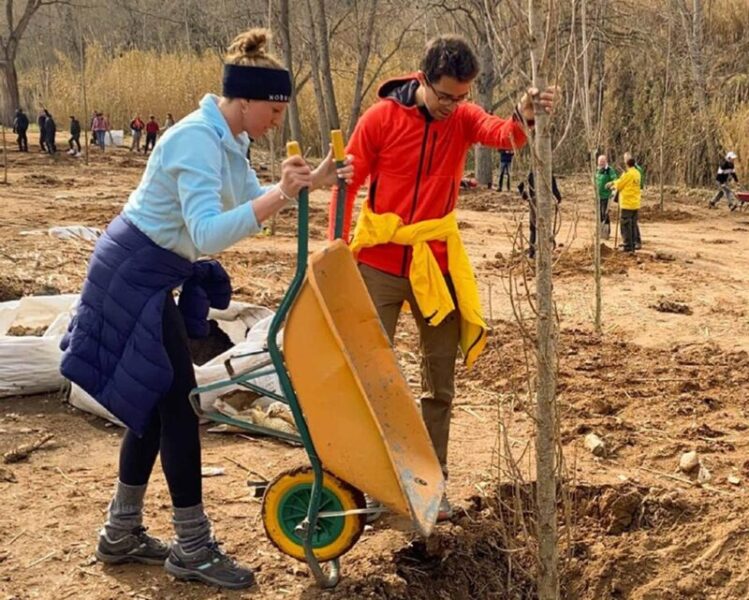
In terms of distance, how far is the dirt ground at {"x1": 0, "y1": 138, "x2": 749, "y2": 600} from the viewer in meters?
3.12

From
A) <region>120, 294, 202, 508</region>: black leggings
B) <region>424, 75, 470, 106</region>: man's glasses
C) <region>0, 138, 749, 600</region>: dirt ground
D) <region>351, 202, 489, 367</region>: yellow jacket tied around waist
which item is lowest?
<region>0, 138, 749, 600</region>: dirt ground

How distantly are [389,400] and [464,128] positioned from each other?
107 centimetres

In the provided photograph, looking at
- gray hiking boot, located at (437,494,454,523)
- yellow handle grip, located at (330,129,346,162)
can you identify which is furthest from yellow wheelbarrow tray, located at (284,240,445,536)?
gray hiking boot, located at (437,494,454,523)

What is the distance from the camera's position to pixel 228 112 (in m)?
2.77

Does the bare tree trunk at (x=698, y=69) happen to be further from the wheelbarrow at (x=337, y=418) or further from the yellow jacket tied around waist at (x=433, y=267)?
the wheelbarrow at (x=337, y=418)

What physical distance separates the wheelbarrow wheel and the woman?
0.20m

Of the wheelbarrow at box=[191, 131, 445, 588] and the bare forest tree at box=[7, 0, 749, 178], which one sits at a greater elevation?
the bare forest tree at box=[7, 0, 749, 178]

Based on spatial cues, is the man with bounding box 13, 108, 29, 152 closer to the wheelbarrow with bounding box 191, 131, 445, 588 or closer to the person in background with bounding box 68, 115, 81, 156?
the person in background with bounding box 68, 115, 81, 156

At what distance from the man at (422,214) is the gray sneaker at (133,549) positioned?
105 cm

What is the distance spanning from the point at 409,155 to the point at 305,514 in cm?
133

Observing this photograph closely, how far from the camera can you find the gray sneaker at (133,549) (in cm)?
309

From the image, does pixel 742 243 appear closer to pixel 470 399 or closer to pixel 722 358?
pixel 722 358

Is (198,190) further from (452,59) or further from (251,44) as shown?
(452,59)

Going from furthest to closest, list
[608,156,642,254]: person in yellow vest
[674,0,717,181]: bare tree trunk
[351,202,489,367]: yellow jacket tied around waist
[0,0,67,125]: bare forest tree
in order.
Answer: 1. [0,0,67,125]: bare forest tree
2. [674,0,717,181]: bare tree trunk
3. [608,156,642,254]: person in yellow vest
4. [351,202,489,367]: yellow jacket tied around waist
